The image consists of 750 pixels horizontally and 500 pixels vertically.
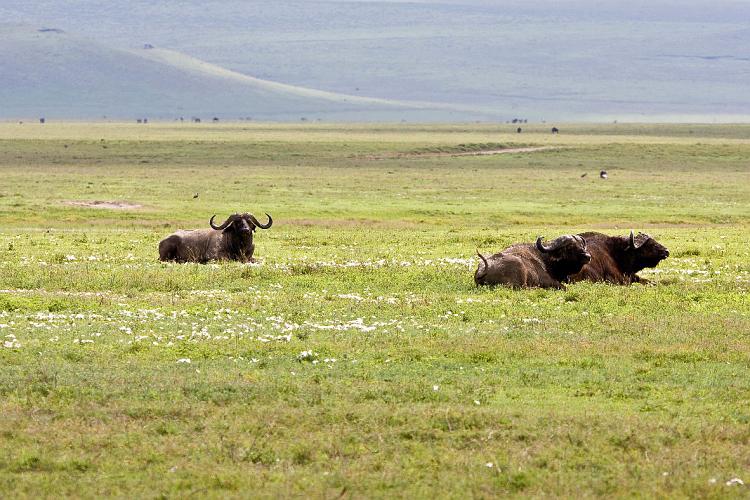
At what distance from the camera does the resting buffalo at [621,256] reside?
21.4m

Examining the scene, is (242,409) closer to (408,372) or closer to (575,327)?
(408,372)

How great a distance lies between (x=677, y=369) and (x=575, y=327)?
9.28 ft

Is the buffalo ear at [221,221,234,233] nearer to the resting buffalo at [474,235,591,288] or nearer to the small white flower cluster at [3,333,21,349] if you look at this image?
the resting buffalo at [474,235,591,288]

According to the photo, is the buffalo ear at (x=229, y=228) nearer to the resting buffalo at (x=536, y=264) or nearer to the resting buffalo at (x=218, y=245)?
the resting buffalo at (x=218, y=245)

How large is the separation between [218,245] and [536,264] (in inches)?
291

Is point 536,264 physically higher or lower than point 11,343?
higher

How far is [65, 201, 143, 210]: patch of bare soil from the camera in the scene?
41.4 metres

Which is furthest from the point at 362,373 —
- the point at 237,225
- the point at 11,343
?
the point at 237,225

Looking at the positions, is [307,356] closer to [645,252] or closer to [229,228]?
[645,252]

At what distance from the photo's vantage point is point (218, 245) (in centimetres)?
2498

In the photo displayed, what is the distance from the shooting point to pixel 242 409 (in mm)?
11500

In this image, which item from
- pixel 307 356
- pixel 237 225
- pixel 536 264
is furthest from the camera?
pixel 237 225

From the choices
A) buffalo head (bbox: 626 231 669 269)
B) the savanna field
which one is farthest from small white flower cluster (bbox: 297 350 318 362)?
buffalo head (bbox: 626 231 669 269)

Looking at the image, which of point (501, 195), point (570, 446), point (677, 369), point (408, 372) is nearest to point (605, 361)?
point (677, 369)
